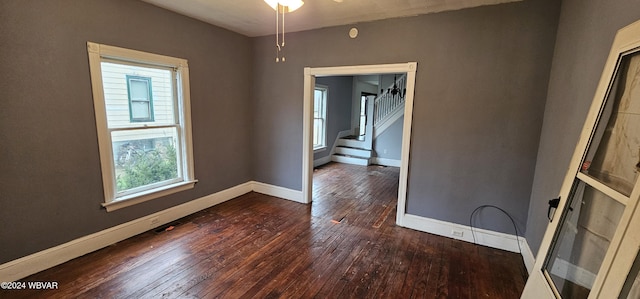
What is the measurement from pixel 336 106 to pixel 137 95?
531 cm

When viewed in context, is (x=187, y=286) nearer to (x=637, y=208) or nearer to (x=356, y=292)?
(x=356, y=292)

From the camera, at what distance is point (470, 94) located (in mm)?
2904

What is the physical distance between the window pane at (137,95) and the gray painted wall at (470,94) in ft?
6.73

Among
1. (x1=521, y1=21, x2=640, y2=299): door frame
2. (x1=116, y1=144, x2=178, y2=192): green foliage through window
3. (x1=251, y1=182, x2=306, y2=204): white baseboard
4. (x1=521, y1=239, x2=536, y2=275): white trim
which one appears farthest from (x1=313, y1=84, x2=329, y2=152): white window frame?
(x1=521, y1=21, x2=640, y2=299): door frame

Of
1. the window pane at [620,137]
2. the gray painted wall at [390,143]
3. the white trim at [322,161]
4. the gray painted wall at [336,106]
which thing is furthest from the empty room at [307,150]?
the gray painted wall at [390,143]

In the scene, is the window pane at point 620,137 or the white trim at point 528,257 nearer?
the window pane at point 620,137

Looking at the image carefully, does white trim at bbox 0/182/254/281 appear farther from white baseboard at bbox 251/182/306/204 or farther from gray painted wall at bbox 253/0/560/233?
gray painted wall at bbox 253/0/560/233

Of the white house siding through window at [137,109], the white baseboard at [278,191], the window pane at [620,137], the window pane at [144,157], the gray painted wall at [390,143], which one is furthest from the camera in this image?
the gray painted wall at [390,143]

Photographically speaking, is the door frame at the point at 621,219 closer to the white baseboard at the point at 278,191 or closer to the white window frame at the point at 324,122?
the white baseboard at the point at 278,191

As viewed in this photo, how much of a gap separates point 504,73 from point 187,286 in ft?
11.8

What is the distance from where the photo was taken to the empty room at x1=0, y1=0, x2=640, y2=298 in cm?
162

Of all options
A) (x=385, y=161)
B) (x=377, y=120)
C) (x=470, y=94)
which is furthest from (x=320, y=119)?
(x=470, y=94)

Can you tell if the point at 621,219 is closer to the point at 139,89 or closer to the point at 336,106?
the point at 139,89

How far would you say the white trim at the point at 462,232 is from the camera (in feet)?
9.57
